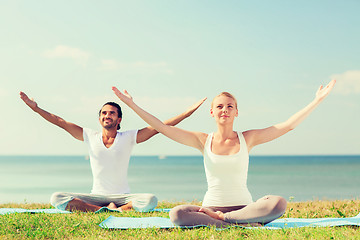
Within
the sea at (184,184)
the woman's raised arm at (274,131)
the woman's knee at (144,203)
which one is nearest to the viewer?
the woman's raised arm at (274,131)

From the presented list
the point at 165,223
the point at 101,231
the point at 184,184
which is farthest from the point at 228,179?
the point at 184,184

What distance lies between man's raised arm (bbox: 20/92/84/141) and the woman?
2.06 metres

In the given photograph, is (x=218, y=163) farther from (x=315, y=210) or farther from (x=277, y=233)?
(x=315, y=210)

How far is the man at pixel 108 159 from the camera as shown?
6406 mm

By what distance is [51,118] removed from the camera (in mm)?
6906

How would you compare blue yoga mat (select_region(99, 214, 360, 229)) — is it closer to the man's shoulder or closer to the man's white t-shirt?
the man's white t-shirt

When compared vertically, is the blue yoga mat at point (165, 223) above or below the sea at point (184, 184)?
below

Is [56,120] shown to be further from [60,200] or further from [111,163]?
[60,200]

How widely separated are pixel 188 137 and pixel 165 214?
1527mm

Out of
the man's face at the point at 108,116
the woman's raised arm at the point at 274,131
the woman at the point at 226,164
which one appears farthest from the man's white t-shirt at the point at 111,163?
the woman's raised arm at the point at 274,131

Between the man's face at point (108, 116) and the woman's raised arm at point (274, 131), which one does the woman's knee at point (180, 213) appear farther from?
the man's face at point (108, 116)

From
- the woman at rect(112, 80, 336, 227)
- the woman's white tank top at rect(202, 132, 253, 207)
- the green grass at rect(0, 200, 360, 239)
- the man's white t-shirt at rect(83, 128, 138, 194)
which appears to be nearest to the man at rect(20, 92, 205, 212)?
the man's white t-shirt at rect(83, 128, 138, 194)

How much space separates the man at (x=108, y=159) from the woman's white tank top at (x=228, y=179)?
161 cm

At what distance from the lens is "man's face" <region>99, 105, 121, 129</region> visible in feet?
22.0
